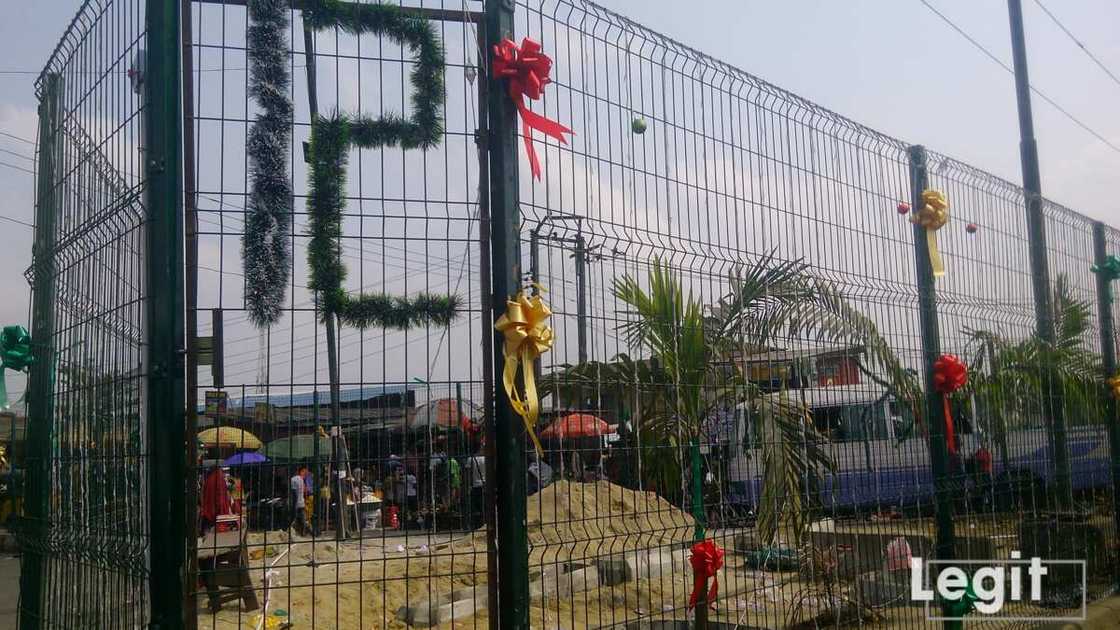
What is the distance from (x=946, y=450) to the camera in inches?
225

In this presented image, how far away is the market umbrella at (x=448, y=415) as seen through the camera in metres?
3.49

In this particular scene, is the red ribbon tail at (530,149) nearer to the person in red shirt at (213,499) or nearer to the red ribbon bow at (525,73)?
the red ribbon bow at (525,73)

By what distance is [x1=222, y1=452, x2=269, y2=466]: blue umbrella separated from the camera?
3271 mm

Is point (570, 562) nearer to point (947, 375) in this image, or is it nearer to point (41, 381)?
point (41, 381)

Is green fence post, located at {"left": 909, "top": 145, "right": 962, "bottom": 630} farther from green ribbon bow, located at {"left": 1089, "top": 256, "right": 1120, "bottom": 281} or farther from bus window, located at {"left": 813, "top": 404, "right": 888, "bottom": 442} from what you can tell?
green ribbon bow, located at {"left": 1089, "top": 256, "right": 1120, "bottom": 281}

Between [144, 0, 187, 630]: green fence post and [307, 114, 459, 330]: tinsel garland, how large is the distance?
450 millimetres

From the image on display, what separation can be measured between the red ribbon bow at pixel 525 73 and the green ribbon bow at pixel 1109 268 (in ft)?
22.3

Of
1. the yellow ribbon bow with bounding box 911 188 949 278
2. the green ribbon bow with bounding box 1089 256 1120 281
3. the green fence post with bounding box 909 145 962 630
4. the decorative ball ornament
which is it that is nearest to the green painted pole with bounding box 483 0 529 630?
the green fence post with bounding box 909 145 962 630

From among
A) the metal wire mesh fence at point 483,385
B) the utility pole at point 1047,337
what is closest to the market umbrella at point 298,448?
the metal wire mesh fence at point 483,385

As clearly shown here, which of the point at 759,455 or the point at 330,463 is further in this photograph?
the point at 759,455

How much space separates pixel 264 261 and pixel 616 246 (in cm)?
139

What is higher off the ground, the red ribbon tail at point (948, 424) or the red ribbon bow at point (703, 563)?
the red ribbon tail at point (948, 424)

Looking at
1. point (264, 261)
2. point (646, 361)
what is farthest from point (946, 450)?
point (264, 261)

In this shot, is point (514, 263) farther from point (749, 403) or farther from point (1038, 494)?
point (1038, 494)
